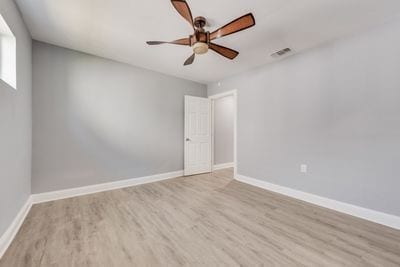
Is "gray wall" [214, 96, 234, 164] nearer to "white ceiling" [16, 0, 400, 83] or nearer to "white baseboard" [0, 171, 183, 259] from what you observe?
"white baseboard" [0, 171, 183, 259]

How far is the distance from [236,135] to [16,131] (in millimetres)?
3805

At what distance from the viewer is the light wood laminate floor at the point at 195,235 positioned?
5.28 ft

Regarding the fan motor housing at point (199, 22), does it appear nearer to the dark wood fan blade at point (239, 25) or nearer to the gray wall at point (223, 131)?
the dark wood fan blade at point (239, 25)

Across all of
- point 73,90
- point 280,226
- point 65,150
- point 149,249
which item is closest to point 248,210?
point 280,226

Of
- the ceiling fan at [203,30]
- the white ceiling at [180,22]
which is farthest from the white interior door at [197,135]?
the ceiling fan at [203,30]

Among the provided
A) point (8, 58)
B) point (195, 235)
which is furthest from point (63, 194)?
point (195, 235)

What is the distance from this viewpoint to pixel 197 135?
4762mm

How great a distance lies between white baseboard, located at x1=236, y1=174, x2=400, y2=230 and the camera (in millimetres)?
2174

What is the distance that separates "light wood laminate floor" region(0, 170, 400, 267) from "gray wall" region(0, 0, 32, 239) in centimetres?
40

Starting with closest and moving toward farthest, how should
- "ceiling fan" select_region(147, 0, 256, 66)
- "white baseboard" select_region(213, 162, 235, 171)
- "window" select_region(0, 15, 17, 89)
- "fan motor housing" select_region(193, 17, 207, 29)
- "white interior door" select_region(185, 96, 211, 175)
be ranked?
"ceiling fan" select_region(147, 0, 256, 66) → "window" select_region(0, 15, 17, 89) → "fan motor housing" select_region(193, 17, 207, 29) → "white interior door" select_region(185, 96, 211, 175) → "white baseboard" select_region(213, 162, 235, 171)

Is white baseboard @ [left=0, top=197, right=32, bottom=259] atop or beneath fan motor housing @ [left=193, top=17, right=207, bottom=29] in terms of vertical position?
beneath

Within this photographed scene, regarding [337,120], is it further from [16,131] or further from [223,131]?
[16,131]

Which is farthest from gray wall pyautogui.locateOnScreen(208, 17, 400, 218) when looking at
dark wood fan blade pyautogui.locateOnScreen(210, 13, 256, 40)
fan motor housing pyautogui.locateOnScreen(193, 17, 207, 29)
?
fan motor housing pyautogui.locateOnScreen(193, 17, 207, 29)

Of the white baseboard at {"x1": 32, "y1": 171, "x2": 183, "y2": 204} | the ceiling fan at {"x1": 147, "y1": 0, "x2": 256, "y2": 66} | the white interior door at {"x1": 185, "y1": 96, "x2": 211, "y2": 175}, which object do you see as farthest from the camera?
the white interior door at {"x1": 185, "y1": 96, "x2": 211, "y2": 175}
